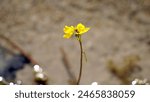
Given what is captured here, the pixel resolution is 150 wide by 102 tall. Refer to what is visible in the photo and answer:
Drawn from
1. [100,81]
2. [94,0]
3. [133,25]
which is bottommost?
[100,81]

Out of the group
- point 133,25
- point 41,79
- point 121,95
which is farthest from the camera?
point 133,25

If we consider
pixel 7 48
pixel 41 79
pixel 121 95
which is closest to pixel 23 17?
pixel 7 48

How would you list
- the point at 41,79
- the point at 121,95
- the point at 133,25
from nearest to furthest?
the point at 121,95 < the point at 41,79 < the point at 133,25

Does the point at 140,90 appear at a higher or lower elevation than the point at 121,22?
lower

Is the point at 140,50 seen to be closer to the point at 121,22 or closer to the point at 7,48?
the point at 121,22

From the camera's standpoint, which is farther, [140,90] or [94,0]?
[94,0]

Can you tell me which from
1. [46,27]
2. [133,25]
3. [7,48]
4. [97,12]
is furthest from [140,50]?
[7,48]
